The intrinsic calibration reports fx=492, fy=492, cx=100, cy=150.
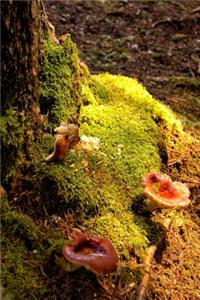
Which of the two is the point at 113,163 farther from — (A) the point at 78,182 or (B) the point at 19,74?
(B) the point at 19,74

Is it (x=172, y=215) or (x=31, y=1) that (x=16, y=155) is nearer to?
(x=31, y=1)

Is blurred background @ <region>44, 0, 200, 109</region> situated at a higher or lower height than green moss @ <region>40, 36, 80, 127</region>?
lower

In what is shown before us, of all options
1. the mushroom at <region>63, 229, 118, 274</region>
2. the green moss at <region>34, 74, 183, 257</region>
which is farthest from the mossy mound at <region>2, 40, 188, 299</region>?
the mushroom at <region>63, 229, 118, 274</region>

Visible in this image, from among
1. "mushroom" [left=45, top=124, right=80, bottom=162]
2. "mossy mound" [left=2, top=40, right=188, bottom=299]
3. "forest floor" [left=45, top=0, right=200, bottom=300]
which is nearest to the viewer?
"mossy mound" [left=2, top=40, right=188, bottom=299]

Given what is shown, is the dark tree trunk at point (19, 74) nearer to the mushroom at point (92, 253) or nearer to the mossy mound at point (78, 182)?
the mossy mound at point (78, 182)

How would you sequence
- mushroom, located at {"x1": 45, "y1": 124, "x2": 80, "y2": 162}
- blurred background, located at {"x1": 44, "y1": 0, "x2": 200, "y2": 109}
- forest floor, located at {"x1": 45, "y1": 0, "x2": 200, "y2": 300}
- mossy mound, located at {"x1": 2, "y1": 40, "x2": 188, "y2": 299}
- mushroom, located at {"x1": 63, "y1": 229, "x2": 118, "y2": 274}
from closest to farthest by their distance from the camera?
mushroom, located at {"x1": 63, "y1": 229, "x2": 118, "y2": 274} → mossy mound, located at {"x1": 2, "y1": 40, "x2": 188, "y2": 299} → mushroom, located at {"x1": 45, "y1": 124, "x2": 80, "y2": 162} → forest floor, located at {"x1": 45, "y1": 0, "x2": 200, "y2": 300} → blurred background, located at {"x1": 44, "y1": 0, "x2": 200, "y2": 109}

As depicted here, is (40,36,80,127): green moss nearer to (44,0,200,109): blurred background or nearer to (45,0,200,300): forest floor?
(45,0,200,300): forest floor
